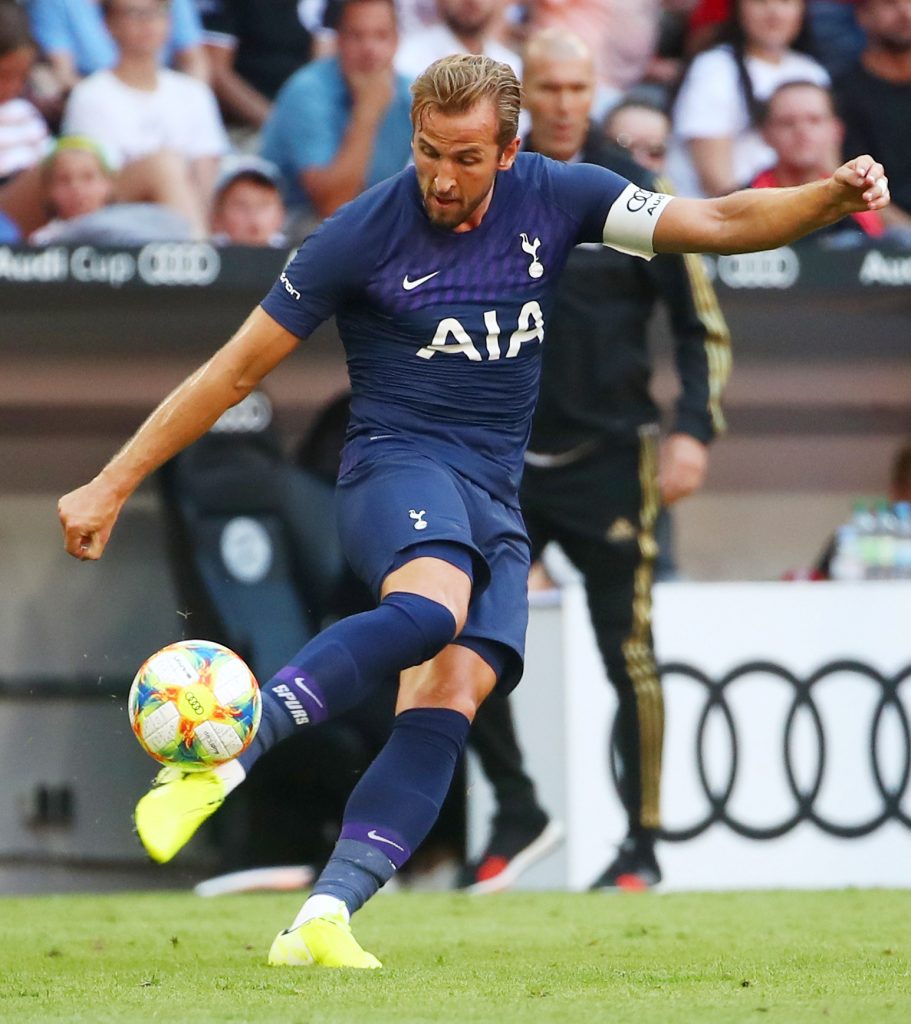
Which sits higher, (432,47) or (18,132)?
(432,47)

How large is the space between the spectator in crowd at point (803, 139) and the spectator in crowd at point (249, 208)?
222 centimetres

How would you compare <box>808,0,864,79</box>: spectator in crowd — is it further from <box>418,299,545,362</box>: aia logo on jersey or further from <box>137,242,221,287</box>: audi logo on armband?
<box>418,299,545,362</box>: aia logo on jersey

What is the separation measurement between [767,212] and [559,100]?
2.53 m

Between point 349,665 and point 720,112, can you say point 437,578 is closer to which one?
point 349,665

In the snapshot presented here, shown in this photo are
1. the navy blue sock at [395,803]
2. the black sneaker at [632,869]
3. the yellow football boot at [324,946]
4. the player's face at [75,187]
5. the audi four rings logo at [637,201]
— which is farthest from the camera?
the player's face at [75,187]

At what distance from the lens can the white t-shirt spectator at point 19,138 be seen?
8148 mm

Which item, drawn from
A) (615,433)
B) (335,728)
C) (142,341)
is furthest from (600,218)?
(142,341)

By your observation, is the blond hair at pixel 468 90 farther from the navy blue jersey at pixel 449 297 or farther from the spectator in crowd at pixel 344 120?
the spectator in crowd at pixel 344 120

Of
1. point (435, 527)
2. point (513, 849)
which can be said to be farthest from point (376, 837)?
point (513, 849)

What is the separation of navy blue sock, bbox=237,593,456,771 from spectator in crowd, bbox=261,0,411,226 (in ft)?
15.4

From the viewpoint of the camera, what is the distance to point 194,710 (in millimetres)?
3826

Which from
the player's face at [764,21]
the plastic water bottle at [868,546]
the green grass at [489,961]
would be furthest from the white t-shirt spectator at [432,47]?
the green grass at [489,961]

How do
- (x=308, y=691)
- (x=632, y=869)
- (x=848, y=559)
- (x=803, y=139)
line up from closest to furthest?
(x=308, y=691) < (x=632, y=869) < (x=848, y=559) < (x=803, y=139)

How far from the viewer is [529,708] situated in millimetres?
7051
